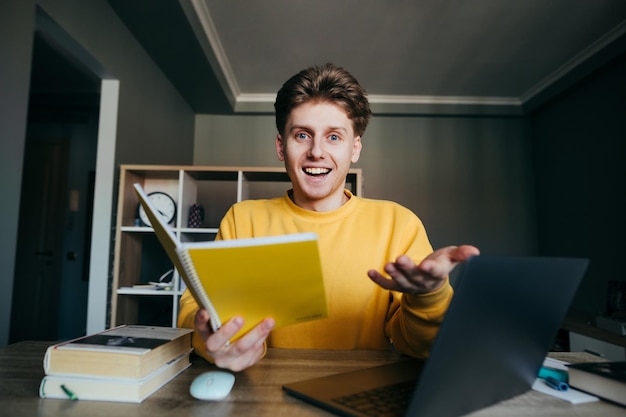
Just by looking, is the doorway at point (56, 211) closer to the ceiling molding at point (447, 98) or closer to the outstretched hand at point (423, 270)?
the ceiling molding at point (447, 98)

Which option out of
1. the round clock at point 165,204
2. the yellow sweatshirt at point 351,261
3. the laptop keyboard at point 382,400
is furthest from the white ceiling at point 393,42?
the laptop keyboard at point 382,400

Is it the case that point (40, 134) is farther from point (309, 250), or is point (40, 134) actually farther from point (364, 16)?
point (309, 250)

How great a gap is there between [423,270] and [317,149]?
0.58 m

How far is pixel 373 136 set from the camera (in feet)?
14.9

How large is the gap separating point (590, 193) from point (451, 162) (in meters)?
1.41

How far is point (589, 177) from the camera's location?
3.38 meters

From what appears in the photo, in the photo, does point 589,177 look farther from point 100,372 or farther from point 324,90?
point 100,372

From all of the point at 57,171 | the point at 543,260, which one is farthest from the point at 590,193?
the point at 57,171

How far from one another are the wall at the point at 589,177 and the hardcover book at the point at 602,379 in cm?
286

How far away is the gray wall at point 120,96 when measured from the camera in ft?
5.47

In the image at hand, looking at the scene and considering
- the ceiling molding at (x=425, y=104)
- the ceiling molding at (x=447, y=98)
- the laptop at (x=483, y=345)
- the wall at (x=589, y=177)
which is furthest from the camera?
the ceiling molding at (x=425, y=104)

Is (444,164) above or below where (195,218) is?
above

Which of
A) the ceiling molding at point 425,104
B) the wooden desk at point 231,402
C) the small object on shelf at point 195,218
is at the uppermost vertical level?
the ceiling molding at point 425,104

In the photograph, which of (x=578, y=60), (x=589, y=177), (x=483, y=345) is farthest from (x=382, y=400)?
(x=578, y=60)
